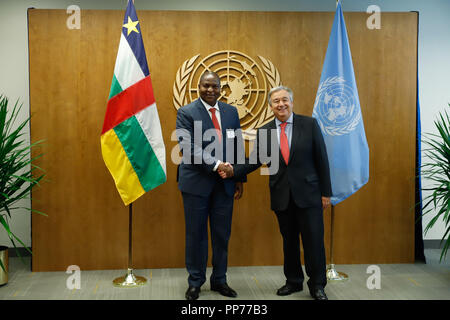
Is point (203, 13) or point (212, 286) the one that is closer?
point (212, 286)

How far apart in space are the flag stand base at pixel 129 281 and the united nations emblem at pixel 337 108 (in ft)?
6.45

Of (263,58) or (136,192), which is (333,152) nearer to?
(263,58)

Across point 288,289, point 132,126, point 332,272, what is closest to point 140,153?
point 132,126

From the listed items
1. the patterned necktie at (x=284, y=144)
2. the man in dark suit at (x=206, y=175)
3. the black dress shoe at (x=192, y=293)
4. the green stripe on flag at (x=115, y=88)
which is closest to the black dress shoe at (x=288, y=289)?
the man in dark suit at (x=206, y=175)

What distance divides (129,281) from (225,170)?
4.17 feet

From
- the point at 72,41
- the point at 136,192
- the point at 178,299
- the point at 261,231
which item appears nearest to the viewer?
the point at 178,299

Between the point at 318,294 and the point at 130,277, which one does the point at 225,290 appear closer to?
the point at 318,294

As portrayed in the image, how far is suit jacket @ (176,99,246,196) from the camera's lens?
2.99 m

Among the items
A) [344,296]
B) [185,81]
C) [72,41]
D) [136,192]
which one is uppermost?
[72,41]

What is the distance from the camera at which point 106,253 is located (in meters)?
3.74

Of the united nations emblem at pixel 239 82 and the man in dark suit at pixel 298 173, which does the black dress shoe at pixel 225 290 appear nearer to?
the man in dark suit at pixel 298 173

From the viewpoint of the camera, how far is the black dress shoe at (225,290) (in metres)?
3.08

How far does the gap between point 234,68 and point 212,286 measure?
6.12 feet

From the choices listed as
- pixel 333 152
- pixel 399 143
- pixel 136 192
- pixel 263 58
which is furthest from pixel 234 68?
pixel 399 143
